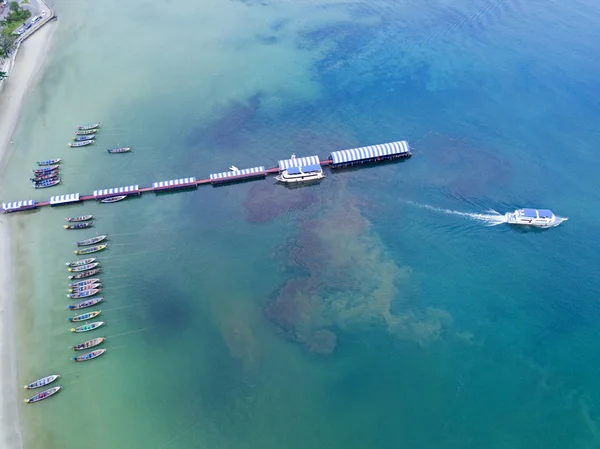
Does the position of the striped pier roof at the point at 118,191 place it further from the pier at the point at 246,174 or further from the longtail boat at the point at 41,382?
the longtail boat at the point at 41,382

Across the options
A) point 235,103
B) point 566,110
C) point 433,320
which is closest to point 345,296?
point 433,320

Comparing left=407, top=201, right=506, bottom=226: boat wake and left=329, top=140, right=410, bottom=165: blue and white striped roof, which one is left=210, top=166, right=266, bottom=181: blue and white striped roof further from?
left=407, top=201, right=506, bottom=226: boat wake

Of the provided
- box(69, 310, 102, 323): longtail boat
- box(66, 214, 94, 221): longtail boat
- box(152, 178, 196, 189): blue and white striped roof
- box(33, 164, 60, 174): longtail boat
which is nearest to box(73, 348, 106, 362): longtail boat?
box(69, 310, 102, 323): longtail boat

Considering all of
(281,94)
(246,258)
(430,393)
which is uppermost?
(281,94)

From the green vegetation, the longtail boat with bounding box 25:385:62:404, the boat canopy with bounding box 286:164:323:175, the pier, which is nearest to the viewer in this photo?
the longtail boat with bounding box 25:385:62:404

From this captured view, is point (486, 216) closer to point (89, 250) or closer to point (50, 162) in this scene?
point (89, 250)

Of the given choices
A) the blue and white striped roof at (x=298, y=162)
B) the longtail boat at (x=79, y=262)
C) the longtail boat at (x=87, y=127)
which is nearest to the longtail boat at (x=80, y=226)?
the longtail boat at (x=79, y=262)

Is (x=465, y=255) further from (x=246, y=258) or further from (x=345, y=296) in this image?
(x=246, y=258)
